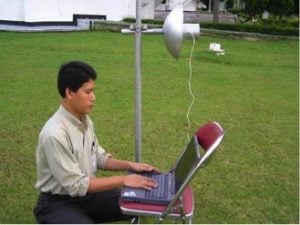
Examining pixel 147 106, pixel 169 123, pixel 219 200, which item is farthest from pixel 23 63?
pixel 219 200

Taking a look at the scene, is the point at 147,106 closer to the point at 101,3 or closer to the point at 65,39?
the point at 65,39

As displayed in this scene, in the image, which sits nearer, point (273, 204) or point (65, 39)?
point (273, 204)

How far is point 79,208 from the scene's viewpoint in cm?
262

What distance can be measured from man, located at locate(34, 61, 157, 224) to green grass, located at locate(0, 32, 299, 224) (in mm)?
1019

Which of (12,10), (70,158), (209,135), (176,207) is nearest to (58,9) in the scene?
(12,10)

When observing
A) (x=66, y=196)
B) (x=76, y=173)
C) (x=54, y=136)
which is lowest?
(x=66, y=196)

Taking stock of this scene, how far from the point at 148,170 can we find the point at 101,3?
820 inches

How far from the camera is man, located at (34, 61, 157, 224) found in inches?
94.7

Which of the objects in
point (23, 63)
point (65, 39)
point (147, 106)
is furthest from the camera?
point (65, 39)

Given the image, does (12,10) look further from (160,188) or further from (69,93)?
(160,188)

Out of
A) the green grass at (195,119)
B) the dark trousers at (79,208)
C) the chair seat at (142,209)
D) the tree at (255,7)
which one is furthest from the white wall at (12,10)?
the chair seat at (142,209)

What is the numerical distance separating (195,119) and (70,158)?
3891mm

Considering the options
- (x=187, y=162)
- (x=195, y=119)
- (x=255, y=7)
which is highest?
(x=255, y=7)

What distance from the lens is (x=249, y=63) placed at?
11250mm
